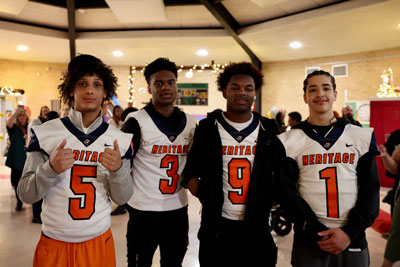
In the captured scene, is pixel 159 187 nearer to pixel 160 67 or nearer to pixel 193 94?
pixel 160 67

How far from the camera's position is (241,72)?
1.88 meters

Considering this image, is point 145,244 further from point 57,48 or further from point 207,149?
point 57,48

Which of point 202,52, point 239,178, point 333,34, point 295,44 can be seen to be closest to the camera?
point 239,178

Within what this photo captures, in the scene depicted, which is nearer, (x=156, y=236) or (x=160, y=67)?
(x=156, y=236)

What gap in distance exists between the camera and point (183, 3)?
6.33m

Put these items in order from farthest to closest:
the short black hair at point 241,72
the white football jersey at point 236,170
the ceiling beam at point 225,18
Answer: the ceiling beam at point 225,18
the short black hair at point 241,72
the white football jersey at point 236,170

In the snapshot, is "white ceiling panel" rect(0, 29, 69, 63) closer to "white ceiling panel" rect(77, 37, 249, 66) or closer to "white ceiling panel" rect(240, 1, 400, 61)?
"white ceiling panel" rect(77, 37, 249, 66)

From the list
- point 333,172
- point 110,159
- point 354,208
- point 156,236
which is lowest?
point 156,236

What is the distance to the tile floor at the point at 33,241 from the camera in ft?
9.71

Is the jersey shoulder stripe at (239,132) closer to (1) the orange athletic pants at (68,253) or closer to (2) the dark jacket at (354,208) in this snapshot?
(2) the dark jacket at (354,208)

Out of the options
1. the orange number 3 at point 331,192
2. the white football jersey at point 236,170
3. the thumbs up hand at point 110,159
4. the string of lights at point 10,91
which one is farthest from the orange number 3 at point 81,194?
the string of lights at point 10,91

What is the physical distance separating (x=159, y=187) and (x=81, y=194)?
63 centimetres

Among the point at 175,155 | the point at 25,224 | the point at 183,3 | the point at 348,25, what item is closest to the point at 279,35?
the point at 348,25

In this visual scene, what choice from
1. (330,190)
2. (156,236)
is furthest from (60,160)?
(330,190)
